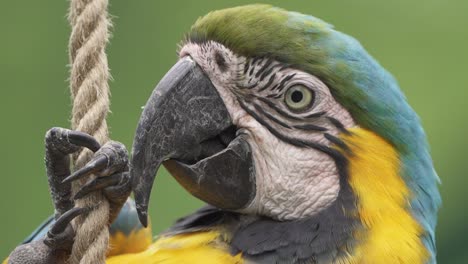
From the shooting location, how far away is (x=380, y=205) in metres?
1.61

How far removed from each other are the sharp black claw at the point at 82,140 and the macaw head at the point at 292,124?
245 mm

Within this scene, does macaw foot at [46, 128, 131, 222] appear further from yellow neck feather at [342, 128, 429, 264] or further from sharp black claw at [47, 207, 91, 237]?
yellow neck feather at [342, 128, 429, 264]

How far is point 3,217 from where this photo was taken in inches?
127

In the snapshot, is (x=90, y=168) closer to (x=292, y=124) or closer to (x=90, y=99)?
(x=90, y=99)

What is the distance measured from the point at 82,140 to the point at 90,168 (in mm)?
51

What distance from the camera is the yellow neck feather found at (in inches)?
61.9

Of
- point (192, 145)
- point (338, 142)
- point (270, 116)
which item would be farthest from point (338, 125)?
point (192, 145)

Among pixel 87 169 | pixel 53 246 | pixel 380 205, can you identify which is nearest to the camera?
pixel 87 169

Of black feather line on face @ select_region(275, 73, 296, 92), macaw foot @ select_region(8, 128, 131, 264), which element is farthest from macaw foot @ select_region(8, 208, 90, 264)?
black feather line on face @ select_region(275, 73, 296, 92)

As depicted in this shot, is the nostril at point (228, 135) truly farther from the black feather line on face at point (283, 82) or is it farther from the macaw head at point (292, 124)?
the black feather line on face at point (283, 82)

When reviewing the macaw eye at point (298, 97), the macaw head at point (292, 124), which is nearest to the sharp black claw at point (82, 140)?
the macaw head at point (292, 124)

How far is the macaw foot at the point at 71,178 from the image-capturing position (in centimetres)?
138

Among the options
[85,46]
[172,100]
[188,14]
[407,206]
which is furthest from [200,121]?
[188,14]

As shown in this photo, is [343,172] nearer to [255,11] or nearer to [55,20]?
[255,11]
